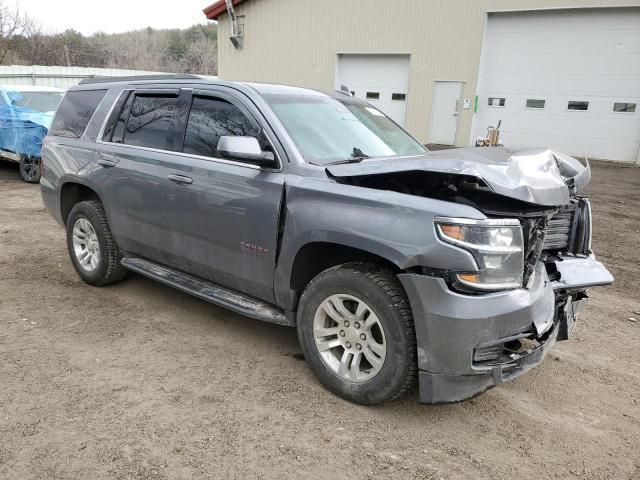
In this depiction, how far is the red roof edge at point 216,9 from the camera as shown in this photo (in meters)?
20.0

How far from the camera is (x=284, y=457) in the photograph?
265cm

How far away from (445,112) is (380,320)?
50.2 ft

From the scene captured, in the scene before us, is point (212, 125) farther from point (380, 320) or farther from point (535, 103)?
point (535, 103)

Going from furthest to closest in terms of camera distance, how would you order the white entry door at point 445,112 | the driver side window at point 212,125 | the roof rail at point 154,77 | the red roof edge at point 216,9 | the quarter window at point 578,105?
the red roof edge at point 216,9, the white entry door at point 445,112, the quarter window at point 578,105, the roof rail at point 154,77, the driver side window at point 212,125

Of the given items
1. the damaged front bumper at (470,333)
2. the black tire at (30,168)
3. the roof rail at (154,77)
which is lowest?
the black tire at (30,168)

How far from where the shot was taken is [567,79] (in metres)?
15.0

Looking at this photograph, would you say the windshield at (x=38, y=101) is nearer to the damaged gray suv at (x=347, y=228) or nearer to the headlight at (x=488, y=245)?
the damaged gray suv at (x=347, y=228)

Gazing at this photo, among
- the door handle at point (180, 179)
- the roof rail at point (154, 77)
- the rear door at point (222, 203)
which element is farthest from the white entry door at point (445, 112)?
the door handle at point (180, 179)

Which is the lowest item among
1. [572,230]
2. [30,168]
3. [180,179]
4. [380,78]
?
[30,168]

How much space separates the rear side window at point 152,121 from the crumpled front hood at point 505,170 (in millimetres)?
1588

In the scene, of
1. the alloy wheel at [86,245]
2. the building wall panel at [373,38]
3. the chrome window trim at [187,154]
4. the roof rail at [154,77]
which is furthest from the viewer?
the building wall panel at [373,38]

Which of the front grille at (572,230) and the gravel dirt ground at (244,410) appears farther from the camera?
the front grille at (572,230)

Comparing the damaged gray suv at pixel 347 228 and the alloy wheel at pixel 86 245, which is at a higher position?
the damaged gray suv at pixel 347 228

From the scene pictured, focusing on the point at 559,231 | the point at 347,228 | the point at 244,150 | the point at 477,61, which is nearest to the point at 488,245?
the point at 347,228
